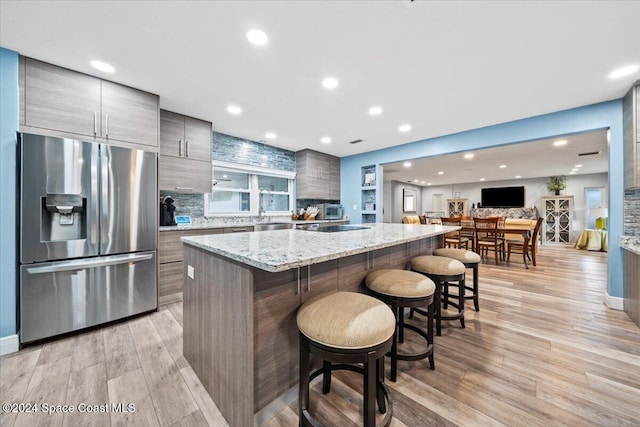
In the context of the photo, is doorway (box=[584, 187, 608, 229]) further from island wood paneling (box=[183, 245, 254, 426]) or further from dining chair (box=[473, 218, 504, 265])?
island wood paneling (box=[183, 245, 254, 426])

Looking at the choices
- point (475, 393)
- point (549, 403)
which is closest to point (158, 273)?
point (475, 393)

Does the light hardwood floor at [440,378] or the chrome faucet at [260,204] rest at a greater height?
the chrome faucet at [260,204]

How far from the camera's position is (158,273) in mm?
2506

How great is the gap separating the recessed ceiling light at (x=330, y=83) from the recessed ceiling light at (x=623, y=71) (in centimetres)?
247

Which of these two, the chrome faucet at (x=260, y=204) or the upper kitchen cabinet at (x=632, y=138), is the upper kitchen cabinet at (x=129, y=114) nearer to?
the chrome faucet at (x=260, y=204)

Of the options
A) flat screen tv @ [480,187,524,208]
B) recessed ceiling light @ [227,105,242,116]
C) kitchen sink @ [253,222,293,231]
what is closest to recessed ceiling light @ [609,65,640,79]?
recessed ceiling light @ [227,105,242,116]

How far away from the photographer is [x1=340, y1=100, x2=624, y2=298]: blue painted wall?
2596mm

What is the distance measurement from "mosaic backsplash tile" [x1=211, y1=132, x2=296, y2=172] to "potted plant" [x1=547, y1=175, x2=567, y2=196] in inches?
349

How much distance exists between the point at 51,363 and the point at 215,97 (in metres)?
2.65

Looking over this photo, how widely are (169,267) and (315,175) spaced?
316cm

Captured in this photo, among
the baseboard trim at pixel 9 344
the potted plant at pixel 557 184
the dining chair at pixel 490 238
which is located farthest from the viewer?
the potted plant at pixel 557 184

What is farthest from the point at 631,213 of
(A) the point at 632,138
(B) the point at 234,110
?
(B) the point at 234,110

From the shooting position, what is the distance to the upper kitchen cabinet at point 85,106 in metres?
1.93

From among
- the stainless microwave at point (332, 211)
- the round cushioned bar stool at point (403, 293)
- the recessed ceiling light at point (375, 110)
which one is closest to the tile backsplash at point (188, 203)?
the stainless microwave at point (332, 211)
